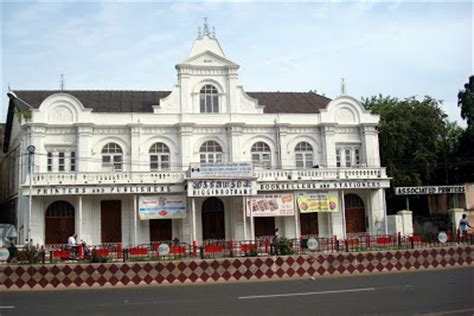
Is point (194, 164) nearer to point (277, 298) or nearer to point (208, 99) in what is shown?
point (208, 99)

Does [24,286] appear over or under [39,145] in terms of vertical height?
under

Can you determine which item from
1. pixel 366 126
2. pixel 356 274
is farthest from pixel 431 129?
pixel 356 274

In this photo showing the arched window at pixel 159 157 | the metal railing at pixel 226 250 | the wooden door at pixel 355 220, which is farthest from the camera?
the wooden door at pixel 355 220

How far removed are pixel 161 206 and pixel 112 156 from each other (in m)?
4.70

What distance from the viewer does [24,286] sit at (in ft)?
52.1

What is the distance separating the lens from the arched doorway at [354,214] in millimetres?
31688

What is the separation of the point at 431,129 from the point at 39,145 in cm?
2709

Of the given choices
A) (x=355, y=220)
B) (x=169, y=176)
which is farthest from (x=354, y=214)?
(x=169, y=176)

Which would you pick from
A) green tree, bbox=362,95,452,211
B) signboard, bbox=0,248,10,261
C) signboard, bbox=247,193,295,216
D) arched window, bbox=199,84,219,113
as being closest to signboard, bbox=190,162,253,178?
signboard, bbox=247,193,295,216

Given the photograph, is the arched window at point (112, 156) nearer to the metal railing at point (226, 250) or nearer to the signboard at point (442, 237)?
the metal railing at point (226, 250)

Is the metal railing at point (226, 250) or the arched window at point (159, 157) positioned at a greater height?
the arched window at point (159, 157)

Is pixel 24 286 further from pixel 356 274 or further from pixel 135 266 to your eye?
pixel 356 274

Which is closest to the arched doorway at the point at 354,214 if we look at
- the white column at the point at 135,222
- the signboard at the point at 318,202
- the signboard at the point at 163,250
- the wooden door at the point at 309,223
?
the signboard at the point at 318,202

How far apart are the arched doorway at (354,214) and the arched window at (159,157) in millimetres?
11406
